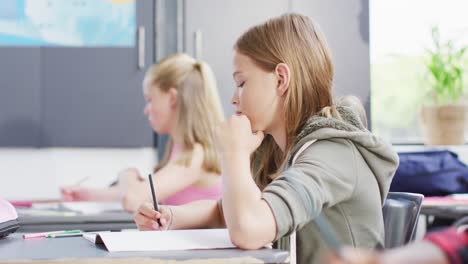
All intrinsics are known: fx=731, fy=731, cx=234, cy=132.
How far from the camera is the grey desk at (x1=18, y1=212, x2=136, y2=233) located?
7.18ft

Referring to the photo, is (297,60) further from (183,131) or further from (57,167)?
(57,167)

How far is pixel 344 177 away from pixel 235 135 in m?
0.21

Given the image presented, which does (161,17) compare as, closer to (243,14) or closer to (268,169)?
(243,14)

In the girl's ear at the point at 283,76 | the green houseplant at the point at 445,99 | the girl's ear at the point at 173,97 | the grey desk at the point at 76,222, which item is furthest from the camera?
the green houseplant at the point at 445,99

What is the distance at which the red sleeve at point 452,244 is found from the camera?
68 centimetres

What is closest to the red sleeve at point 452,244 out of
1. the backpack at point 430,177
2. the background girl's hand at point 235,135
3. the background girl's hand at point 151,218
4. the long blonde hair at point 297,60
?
the background girl's hand at point 235,135

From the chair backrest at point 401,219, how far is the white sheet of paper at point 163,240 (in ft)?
1.08

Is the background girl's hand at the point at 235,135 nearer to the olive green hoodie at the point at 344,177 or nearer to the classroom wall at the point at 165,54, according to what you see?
the olive green hoodie at the point at 344,177

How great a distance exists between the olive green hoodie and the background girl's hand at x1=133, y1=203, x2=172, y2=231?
31 cm

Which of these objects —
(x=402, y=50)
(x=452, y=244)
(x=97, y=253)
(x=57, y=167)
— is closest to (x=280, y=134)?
(x=97, y=253)

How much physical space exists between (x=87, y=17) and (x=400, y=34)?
1669 mm

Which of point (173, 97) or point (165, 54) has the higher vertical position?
point (165, 54)

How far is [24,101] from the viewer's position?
12.2ft

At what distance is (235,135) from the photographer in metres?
1.35
